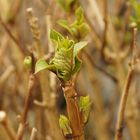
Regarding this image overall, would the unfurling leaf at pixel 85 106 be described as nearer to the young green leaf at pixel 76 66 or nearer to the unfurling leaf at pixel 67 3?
the young green leaf at pixel 76 66

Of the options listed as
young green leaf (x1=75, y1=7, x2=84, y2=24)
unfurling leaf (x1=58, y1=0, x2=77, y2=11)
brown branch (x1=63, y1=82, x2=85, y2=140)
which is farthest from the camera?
unfurling leaf (x1=58, y1=0, x2=77, y2=11)

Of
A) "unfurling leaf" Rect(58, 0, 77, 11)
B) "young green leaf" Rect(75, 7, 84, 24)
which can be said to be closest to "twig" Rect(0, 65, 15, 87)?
"unfurling leaf" Rect(58, 0, 77, 11)

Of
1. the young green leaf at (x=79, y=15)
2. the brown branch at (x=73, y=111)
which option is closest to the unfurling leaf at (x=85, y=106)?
the brown branch at (x=73, y=111)

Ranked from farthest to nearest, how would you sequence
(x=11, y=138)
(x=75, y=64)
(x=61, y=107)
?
(x=61, y=107) → (x=11, y=138) → (x=75, y=64)

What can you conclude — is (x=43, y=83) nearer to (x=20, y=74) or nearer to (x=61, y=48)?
(x=61, y=48)

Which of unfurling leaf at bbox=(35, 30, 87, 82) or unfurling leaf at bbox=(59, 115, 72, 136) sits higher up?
unfurling leaf at bbox=(35, 30, 87, 82)

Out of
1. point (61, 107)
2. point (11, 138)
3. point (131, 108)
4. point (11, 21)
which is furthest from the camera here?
point (61, 107)

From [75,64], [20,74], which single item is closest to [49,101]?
[75,64]

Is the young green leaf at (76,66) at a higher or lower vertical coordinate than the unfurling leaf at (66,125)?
higher

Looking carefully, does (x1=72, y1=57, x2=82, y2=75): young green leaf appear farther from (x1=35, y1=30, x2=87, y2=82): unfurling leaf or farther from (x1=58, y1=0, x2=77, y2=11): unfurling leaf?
(x1=58, y1=0, x2=77, y2=11): unfurling leaf

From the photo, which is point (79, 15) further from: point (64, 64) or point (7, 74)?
point (7, 74)

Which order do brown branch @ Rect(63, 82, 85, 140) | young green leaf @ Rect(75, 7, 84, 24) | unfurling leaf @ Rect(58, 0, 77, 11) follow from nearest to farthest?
brown branch @ Rect(63, 82, 85, 140)
young green leaf @ Rect(75, 7, 84, 24)
unfurling leaf @ Rect(58, 0, 77, 11)
